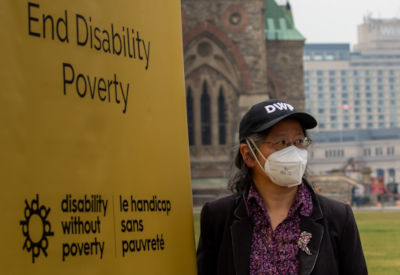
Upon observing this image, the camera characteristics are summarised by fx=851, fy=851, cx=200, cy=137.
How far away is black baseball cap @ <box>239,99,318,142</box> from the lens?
9.75 ft

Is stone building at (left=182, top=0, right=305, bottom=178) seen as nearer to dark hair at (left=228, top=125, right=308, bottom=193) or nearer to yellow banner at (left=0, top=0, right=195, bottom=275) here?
dark hair at (left=228, top=125, right=308, bottom=193)

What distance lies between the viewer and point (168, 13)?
2.89 meters

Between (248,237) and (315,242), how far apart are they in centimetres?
24

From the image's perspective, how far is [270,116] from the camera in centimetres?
300

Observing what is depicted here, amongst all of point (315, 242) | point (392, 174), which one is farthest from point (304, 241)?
point (392, 174)

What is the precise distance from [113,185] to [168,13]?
70 centimetres

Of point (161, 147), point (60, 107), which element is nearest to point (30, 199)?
point (60, 107)

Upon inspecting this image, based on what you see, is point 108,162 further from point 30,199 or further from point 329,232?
point 329,232

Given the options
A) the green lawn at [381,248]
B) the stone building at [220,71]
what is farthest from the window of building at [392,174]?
the green lawn at [381,248]

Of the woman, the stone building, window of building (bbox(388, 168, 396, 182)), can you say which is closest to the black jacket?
the woman

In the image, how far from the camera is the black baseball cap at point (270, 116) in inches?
117

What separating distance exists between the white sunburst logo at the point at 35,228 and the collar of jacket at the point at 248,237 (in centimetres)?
89

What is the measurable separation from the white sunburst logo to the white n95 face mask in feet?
3.34

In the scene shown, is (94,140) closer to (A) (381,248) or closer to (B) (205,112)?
(A) (381,248)
